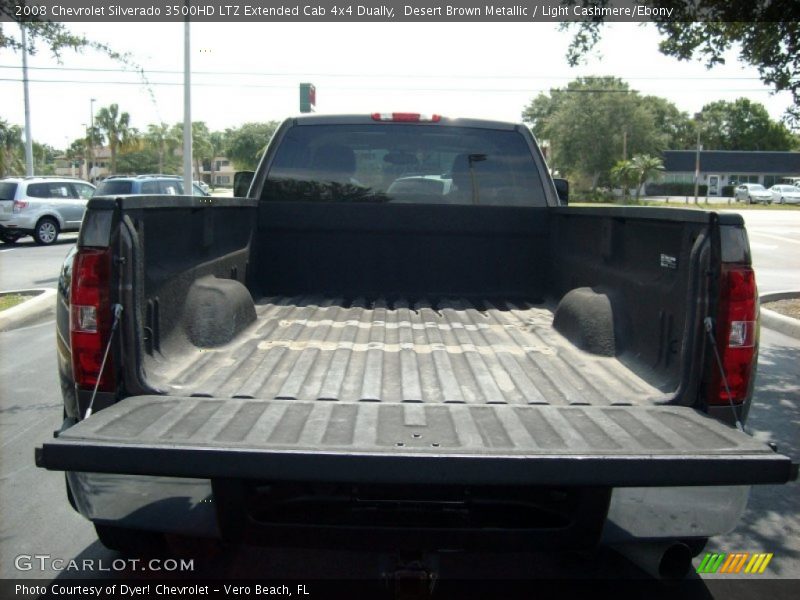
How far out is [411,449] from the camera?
2418 millimetres

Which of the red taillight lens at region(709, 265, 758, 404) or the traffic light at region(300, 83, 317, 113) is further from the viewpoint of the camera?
the traffic light at region(300, 83, 317, 113)

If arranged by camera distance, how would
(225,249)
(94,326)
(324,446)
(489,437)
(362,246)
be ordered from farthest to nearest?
(362,246) < (225,249) < (94,326) < (489,437) < (324,446)

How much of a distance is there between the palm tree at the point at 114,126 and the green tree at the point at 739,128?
64874mm

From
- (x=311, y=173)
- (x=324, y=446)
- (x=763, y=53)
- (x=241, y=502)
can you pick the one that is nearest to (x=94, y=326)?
(x=241, y=502)

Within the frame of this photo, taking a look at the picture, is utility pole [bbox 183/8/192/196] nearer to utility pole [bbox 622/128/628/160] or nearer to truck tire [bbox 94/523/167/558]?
truck tire [bbox 94/523/167/558]

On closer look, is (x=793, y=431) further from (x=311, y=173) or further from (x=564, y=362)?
(x=311, y=173)

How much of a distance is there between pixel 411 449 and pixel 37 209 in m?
21.2

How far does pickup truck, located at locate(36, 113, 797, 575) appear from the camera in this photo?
239cm

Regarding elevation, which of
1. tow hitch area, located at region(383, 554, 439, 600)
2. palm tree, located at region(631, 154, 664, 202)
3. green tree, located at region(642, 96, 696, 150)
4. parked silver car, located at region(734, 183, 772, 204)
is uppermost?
→ green tree, located at region(642, 96, 696, 150)

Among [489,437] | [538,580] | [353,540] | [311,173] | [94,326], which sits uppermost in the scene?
[311,173]

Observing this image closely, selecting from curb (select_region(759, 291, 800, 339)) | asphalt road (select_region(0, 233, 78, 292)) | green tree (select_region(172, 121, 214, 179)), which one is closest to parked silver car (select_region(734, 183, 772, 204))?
green tree (select_region(172, 121, 214, 179))

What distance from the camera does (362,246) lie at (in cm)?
511

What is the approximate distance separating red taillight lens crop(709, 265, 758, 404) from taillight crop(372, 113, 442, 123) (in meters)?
2.67

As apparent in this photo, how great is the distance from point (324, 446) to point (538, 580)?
1.58 meters
